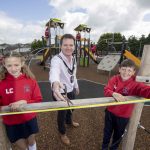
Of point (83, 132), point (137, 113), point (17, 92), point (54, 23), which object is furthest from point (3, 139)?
point (54, 23)

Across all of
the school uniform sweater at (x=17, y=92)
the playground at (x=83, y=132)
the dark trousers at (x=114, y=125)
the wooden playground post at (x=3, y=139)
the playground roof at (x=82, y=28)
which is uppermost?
the playground roof at (x=82, y=28)

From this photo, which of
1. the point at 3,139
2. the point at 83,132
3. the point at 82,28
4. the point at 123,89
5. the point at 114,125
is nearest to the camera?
the point at 3,139

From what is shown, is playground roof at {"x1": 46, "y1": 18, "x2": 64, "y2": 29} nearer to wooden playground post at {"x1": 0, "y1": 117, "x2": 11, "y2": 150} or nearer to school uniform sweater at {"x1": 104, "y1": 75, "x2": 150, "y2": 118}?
school uniform sweater at {"x1": 104, "y1": 75, "x2": 150, "y2": 118}

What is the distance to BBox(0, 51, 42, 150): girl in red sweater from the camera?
79.6 inches

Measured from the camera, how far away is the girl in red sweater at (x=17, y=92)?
202 cm

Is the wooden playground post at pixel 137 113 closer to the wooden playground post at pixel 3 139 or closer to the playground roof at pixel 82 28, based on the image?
the wooden playground post at pixel 3 139

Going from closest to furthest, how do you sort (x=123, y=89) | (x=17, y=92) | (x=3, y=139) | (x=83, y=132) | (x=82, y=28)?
(x=3, y=139), (x=17, y=92), (x=123, y=89), (x=83, y=132), (x=82, y=28)

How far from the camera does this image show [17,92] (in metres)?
2.03

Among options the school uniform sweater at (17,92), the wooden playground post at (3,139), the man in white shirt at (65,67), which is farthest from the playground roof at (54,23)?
the wooden playground post at (3,139)

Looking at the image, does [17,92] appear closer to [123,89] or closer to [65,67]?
[65,67]

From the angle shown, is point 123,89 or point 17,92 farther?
point 123,89

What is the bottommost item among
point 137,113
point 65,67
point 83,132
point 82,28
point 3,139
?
point 83,132

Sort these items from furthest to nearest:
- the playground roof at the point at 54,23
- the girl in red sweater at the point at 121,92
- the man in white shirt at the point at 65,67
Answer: the playground roof at the point at 54,23
the man in white shirt at the point at 65,67
the girl in red sweater at the point at 121,92

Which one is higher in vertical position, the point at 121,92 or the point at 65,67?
the point at 65,67
